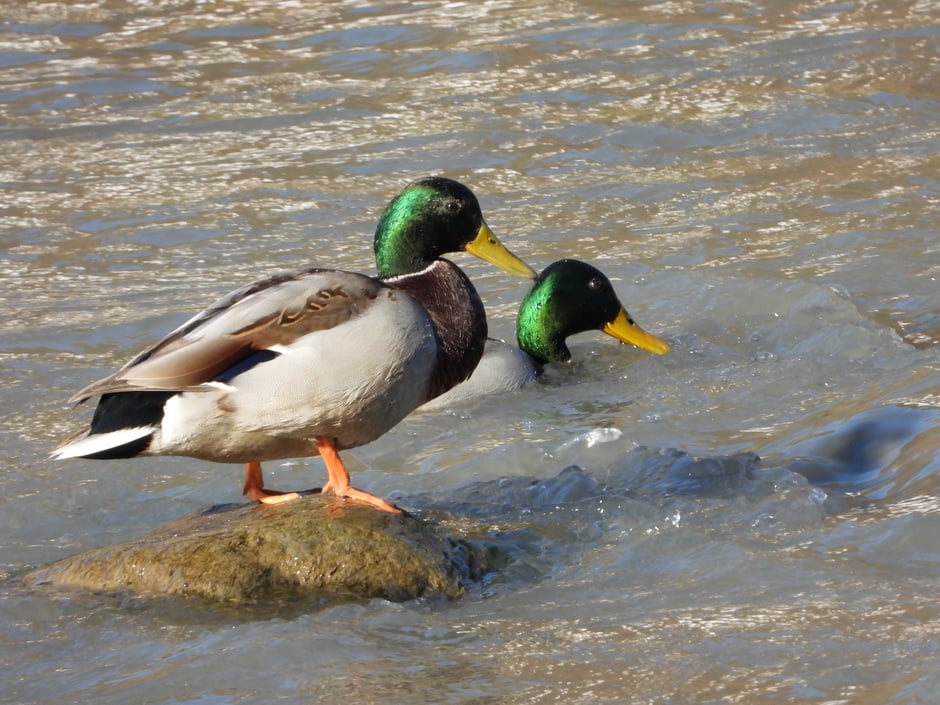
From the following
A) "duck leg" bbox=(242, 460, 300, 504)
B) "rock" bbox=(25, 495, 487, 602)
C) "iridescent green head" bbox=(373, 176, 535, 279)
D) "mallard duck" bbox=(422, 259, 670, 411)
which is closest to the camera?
"rock" bbox=(25, 495, 487, 602)

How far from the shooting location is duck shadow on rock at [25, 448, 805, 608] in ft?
14.7

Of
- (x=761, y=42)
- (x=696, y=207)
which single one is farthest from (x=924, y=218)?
(x=761, y=42)

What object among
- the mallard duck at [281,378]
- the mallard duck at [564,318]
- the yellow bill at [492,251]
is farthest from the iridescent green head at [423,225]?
the mallard duck at [564,318]

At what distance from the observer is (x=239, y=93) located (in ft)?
41.3

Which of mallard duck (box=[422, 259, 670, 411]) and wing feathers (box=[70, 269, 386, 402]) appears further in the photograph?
mallard duck (box=[422, 259, 670, 411])

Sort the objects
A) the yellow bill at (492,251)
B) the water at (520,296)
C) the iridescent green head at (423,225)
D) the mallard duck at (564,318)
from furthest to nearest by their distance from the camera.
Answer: the mallard duck at (564,318)
the yellow bill at (492,251)
the iridescent green head at (423,225)
the water at (520,296)

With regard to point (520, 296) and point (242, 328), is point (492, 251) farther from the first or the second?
point (520, 296)

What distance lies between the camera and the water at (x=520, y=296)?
418 cm

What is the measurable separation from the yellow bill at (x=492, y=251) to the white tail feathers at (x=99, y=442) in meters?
1.52

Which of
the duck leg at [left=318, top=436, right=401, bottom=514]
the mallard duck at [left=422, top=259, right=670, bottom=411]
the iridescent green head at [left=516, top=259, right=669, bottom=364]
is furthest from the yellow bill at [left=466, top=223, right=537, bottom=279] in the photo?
the iridescent green head at [left=516, top=259, right=669, bottom=364]

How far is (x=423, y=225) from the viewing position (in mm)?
5402

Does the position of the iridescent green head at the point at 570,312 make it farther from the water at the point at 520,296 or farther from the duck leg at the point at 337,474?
the duck leg at the point at 337,474

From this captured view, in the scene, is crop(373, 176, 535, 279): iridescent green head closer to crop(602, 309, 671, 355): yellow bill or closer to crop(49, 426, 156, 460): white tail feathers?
crop(49, 426, 156, 460): white tail feathers

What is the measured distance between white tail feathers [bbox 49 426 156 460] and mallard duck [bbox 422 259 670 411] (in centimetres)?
321
